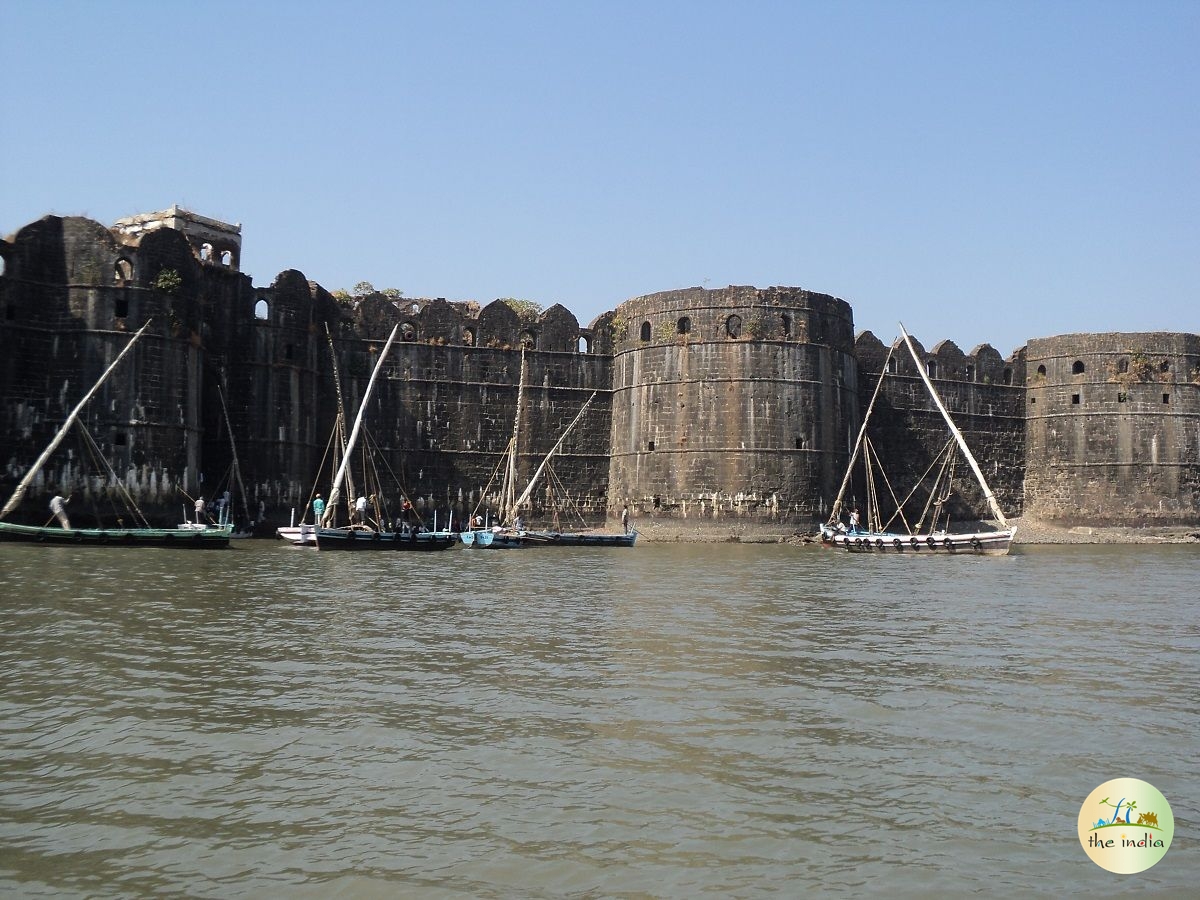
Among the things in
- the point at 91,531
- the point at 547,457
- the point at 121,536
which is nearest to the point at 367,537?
the point at 121,536

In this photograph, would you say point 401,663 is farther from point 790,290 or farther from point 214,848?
point 790,290

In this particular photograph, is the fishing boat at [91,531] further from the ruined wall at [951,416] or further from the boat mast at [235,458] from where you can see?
the ruined wall at [951,416]

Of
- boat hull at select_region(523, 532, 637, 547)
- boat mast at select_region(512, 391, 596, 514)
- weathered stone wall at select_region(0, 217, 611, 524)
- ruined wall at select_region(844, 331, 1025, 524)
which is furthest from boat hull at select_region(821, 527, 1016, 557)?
boat mast at select_region(512, 391, 596, 514)

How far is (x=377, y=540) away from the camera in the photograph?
98.5 ft

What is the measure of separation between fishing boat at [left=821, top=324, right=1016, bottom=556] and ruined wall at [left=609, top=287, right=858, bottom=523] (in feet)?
4.79

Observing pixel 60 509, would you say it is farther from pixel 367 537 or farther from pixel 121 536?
pixel 367 537

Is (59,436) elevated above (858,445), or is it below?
below

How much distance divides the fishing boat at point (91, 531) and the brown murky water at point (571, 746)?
10.3 meters

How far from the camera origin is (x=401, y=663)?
38.9 feet

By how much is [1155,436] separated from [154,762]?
43969 millimetres

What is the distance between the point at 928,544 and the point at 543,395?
13984mm

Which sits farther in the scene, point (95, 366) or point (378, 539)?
point (378, 539)

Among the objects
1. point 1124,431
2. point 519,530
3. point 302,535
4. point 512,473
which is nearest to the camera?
point 302,535

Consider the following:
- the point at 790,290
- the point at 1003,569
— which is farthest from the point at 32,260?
the point at 1003,569
